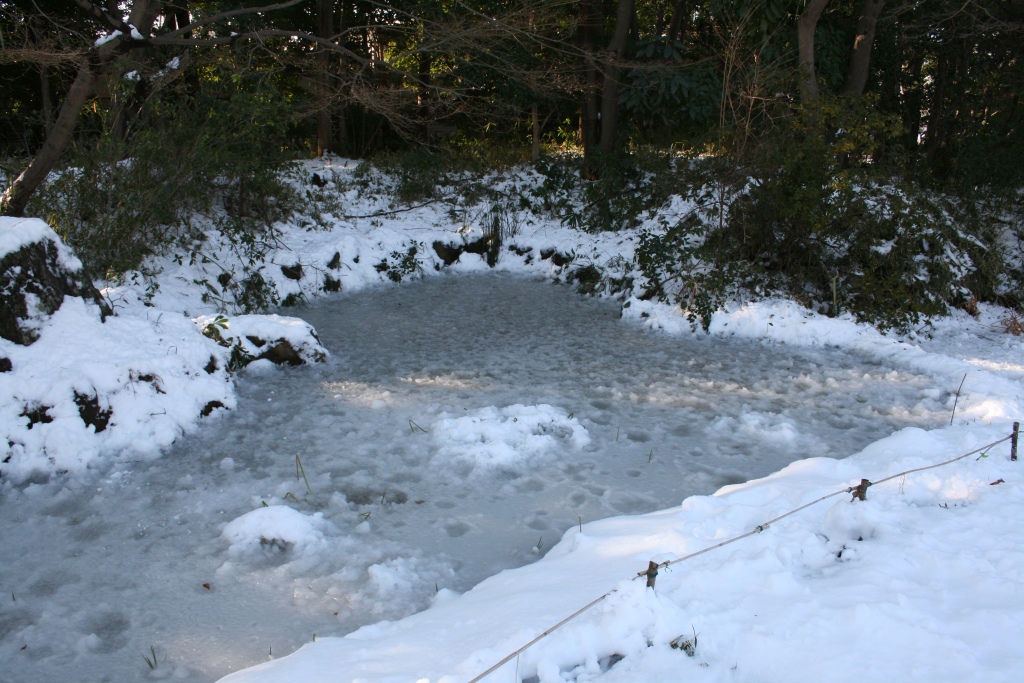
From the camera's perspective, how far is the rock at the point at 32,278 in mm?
4605

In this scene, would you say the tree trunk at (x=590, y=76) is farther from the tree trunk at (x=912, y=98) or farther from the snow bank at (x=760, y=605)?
the snow bank at (x=760, y=605)

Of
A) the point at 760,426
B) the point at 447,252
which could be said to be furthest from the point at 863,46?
the point at 760,426

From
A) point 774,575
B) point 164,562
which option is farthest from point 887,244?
point 164,562

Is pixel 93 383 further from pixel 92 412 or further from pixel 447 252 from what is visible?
pixel 447 252

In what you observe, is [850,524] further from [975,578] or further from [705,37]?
[705,37]

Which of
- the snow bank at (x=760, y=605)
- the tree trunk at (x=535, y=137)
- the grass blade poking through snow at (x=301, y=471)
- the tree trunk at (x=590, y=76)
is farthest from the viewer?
the tree trunk at (x=535, y=137)

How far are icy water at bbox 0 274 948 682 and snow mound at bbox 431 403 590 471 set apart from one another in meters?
0.02

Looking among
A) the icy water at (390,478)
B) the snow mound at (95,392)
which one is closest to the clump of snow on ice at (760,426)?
the icy water at (390,478)

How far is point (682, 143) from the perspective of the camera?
8.99 m

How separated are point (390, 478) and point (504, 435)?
32.7 inches

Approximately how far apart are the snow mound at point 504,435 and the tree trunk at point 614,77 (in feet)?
23.2

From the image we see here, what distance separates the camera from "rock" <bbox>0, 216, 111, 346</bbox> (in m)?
4.61

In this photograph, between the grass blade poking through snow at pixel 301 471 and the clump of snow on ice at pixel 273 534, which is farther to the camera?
the grass blade poking through snow at pixel 301 471

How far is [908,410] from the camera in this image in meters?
5.05
